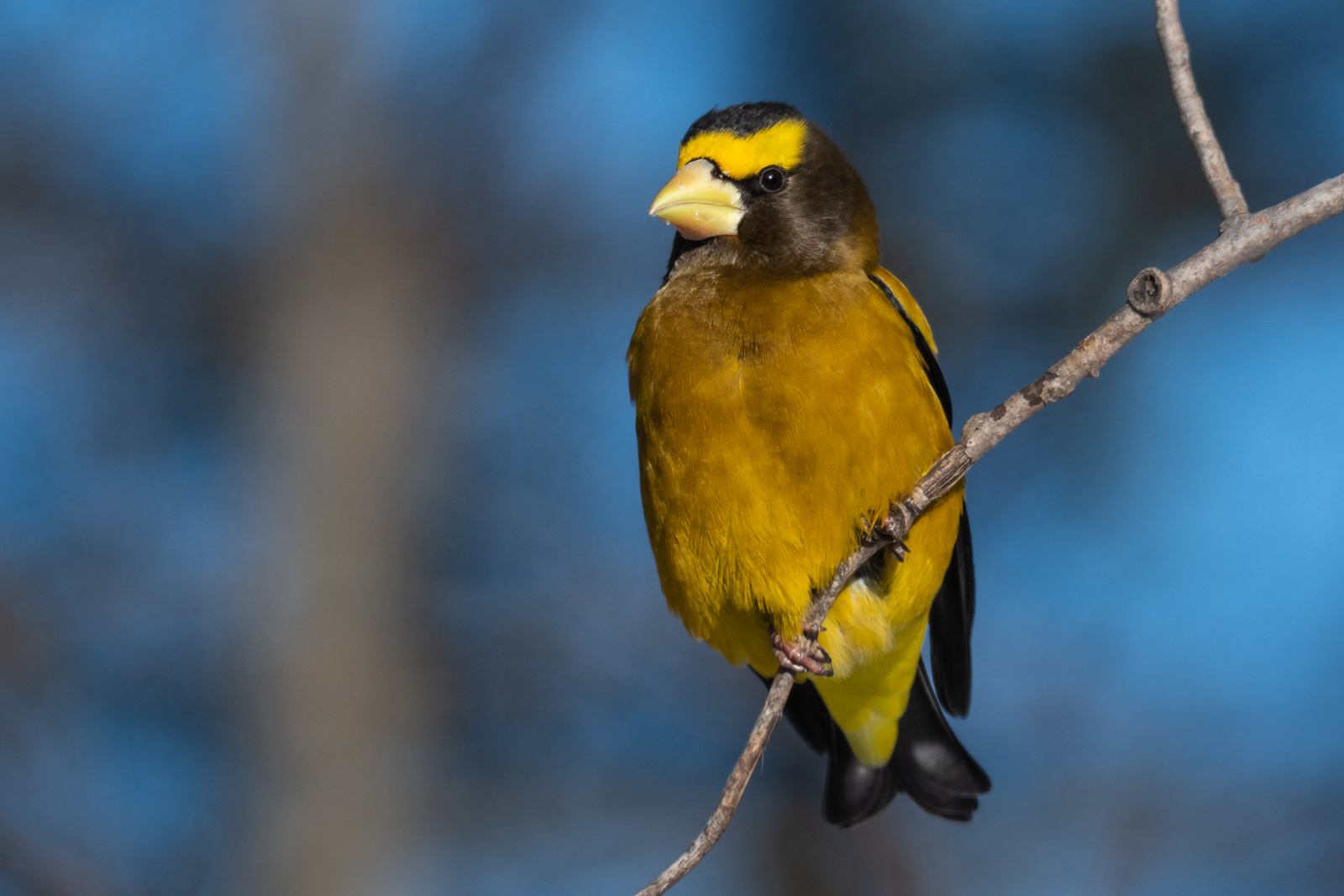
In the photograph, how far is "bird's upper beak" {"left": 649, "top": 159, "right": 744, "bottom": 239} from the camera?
124 inches

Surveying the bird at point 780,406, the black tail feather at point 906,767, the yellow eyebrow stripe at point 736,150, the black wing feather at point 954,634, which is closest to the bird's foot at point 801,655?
the bird at point 780,406

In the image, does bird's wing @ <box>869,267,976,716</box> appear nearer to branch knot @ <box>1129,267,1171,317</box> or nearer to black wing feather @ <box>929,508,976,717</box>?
black wing feather @ <box>929,508,976,717</box>

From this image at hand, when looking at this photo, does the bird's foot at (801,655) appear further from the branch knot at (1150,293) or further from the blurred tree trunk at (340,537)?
the blurred tree trunk at (340,537)

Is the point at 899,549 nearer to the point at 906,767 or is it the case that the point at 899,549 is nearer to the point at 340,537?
the point at 906,767

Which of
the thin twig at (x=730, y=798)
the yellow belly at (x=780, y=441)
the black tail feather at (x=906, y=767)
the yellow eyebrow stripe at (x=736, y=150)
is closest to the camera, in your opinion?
the thin twig at (x=730, y=798)

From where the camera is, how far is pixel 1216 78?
26.0 ft

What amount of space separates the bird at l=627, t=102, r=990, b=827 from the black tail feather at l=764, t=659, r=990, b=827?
2.28ft

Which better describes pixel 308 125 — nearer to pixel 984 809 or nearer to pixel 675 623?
pixel 675 623

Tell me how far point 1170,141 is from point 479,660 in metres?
5.61

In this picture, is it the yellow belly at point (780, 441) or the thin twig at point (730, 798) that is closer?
the thin twig at point (730, 798)

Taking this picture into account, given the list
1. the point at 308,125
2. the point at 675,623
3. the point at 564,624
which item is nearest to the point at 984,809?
the point at 675,623

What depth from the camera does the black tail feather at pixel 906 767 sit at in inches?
166

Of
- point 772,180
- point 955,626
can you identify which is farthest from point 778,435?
point 955,626

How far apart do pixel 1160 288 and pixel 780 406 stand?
101 centimetres
